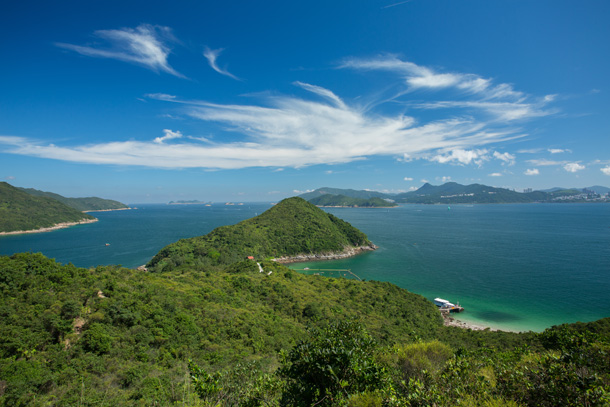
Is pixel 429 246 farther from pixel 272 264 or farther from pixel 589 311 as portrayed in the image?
pixel 272 264

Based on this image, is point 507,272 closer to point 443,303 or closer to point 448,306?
point 443,303

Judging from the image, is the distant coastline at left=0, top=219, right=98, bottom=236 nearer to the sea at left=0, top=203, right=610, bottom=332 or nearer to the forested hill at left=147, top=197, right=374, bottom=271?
the sea at left=0, top=203, right=610, bottom=332

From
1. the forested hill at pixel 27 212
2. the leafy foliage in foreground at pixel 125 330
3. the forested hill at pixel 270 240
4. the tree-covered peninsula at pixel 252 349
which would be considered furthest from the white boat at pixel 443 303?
the forested hill at pixel 27 212

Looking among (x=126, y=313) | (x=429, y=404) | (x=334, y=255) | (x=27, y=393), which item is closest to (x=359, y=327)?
(x=429, y=404)

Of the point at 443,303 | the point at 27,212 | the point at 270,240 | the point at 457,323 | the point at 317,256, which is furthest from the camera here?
the point at 27,212

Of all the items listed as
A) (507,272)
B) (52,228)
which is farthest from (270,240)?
(52,228)

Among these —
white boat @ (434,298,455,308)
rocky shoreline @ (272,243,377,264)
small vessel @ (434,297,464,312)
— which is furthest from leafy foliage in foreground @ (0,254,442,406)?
rocky shoreline @ (272,243,377,264)
